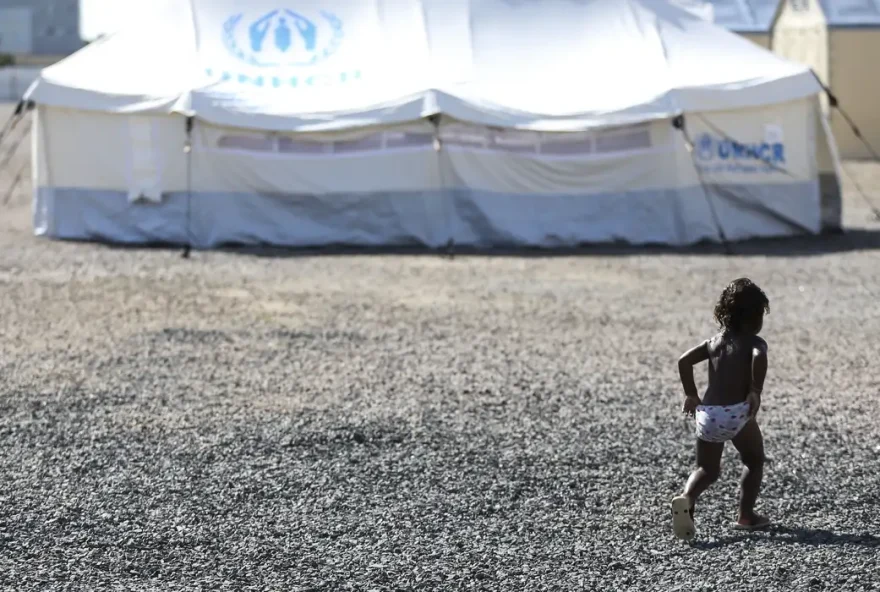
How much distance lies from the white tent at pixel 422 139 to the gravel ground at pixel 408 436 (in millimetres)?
2560

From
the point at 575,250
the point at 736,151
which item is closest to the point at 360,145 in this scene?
the point at 575,250

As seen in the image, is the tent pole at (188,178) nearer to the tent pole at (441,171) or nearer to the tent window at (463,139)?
the tent pole at (441,171)

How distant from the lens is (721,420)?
15.6 feet

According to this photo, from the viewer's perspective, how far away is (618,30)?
15.2 metres

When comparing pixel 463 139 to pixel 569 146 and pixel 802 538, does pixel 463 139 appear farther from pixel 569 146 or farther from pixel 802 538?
pixel 802 538

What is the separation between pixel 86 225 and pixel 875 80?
52.5 ft

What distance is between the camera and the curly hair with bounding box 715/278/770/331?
15.3ft

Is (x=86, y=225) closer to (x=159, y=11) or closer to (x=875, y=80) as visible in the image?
(x=159, y=11)

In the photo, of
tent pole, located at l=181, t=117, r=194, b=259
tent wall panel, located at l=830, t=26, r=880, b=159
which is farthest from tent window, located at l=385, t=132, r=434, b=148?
tent wall panel, located at l=830, t=26, r=880, b=159

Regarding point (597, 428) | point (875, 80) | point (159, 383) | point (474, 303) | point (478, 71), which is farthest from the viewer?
point (875, 80)

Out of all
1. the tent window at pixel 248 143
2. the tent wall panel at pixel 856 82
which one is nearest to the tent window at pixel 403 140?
the tent window at pixel 248 143

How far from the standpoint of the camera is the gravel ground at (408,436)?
4.61 metres

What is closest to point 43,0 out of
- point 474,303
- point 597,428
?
point 474,303

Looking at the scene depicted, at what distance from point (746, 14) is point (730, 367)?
23203 mm
